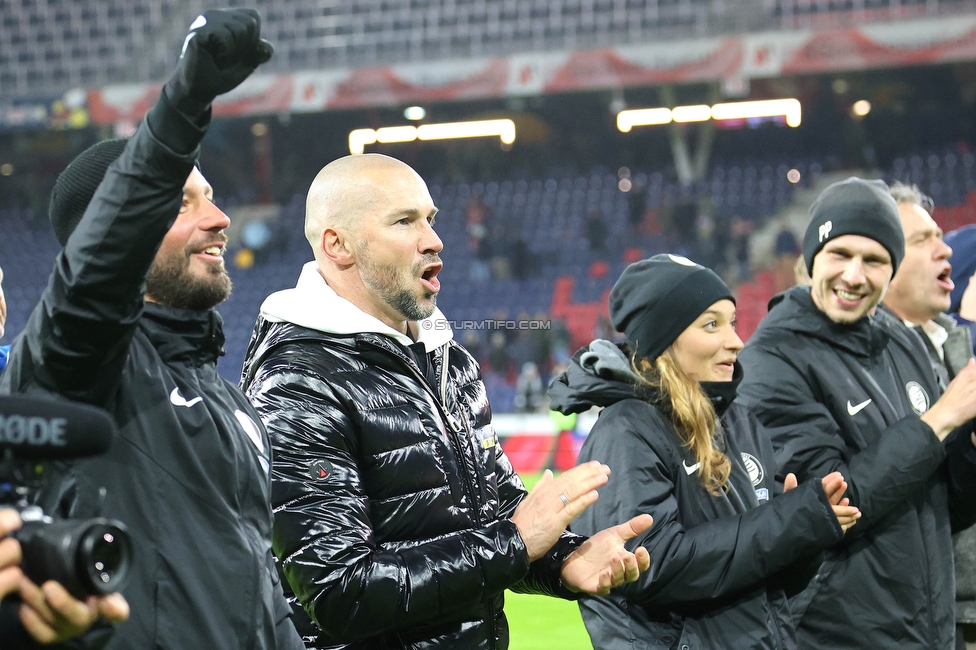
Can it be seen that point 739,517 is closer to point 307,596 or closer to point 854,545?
point 854,545

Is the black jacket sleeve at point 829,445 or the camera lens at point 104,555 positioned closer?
the camera lens at point 104,555

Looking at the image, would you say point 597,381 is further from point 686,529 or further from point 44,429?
point 44,429

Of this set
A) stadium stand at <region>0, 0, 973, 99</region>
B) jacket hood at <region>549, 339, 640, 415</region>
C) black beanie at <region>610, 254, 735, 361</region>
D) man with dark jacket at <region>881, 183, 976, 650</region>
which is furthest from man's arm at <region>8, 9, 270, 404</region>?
stadium stand at <region>0, 0, 973, 99</region>

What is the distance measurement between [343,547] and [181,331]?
501 mm

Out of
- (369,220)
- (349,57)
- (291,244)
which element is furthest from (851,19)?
(369,220)

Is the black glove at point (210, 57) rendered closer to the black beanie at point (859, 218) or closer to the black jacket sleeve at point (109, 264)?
the black jacket sleeve at point (109, 264)

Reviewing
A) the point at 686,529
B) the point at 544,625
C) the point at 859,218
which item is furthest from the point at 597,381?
the point at 544,625

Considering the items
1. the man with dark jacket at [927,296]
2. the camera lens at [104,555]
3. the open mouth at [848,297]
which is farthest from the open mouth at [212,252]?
→ the man with dark jacket at [927,296]

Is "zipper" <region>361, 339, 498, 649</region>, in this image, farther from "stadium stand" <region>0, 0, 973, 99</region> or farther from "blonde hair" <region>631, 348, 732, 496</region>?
"stadium stand" <region>0, 0, 973, 99</region>

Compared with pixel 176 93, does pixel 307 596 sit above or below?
below

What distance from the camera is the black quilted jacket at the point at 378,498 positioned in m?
1.84

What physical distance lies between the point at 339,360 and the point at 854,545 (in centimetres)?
151

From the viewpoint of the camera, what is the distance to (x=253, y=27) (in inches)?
53.8

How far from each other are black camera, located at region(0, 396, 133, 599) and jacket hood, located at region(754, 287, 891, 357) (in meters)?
2.14
